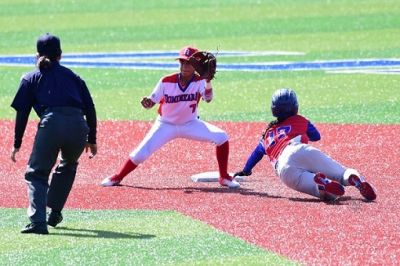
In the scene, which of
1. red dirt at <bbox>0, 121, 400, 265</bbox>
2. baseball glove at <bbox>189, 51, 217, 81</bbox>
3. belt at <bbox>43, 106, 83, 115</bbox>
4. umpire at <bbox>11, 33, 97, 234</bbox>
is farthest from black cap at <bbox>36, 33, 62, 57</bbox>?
baseball glove at <bbox>189, 51, 217, 81</bbox>

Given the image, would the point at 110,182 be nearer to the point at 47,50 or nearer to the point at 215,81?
the point at 47,50

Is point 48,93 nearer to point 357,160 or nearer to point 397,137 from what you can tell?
point 357,160

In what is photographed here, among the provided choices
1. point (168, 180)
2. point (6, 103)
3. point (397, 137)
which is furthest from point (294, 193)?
point (6, 103)

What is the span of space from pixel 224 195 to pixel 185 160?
220 cm

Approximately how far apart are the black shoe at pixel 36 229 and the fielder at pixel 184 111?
2366mm

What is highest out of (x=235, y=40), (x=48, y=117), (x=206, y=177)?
(x=48, y=117)

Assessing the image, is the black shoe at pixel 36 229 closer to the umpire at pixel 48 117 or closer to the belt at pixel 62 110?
the umpire at pixel 48 117

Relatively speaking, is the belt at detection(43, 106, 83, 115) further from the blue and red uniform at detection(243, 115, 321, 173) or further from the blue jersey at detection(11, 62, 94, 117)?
the blue and red uniform at detection(243, 115, 321, 173)

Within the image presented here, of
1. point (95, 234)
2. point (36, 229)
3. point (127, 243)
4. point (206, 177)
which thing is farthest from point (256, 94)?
point (127, 243)

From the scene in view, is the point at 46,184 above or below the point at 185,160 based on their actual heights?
above

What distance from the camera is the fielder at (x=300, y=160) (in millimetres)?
11195

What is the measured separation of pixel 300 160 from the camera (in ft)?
37.8

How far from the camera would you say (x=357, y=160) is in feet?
44.6

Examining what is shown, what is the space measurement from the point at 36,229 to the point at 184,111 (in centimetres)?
296
